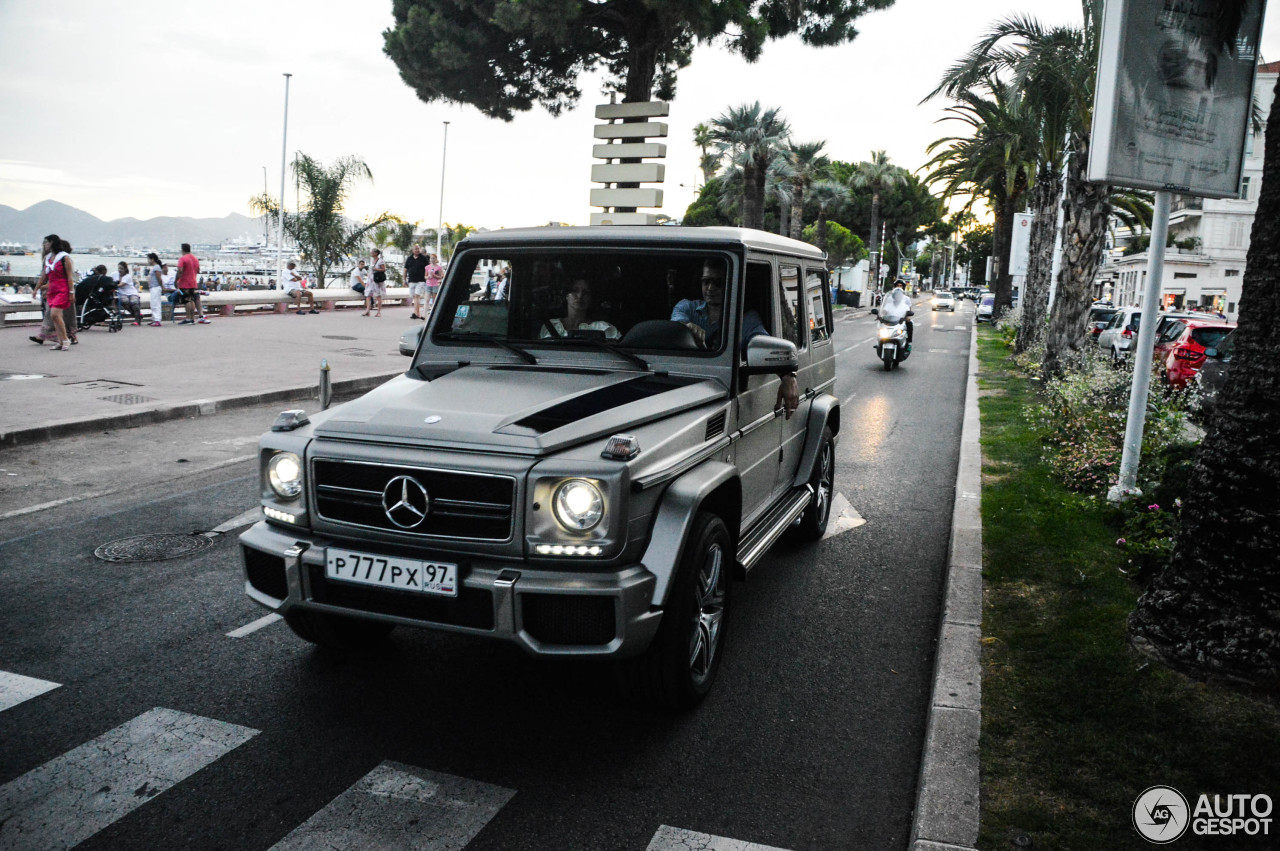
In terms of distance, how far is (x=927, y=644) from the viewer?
196 inches

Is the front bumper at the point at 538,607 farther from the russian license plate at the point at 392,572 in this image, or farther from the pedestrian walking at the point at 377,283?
the pedestrian walking at the point at 377,283

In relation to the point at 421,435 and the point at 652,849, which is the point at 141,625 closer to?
the point at 421,435

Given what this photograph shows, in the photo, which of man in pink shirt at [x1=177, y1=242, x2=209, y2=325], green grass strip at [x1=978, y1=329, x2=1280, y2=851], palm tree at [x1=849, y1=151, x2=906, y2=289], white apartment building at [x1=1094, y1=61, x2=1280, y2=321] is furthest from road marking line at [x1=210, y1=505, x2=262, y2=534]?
white apartment building at [x1=1094, y1=61, x2=1280, y2=321]

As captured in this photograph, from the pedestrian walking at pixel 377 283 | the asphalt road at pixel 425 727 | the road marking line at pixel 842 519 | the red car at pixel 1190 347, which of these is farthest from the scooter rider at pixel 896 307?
the pedestrian walking at pixel 377 283

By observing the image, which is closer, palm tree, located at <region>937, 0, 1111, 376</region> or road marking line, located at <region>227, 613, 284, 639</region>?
road marking line, located at <region>227, 613, 284, 639</region>

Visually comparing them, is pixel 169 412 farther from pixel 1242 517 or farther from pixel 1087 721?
pixel 1242 517

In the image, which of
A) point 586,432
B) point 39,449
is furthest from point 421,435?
point 39,449

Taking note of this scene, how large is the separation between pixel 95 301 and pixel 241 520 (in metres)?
15.3

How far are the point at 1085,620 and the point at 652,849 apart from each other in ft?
9.46

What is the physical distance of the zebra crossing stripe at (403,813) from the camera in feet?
10.00

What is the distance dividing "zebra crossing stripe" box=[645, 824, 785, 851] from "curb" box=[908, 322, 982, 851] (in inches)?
21.7

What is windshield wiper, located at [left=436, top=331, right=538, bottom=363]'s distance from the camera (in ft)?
15.3

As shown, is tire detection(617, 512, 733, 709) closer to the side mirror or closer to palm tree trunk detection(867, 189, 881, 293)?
the side mirror

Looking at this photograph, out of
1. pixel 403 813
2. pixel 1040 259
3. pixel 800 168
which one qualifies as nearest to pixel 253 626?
pixel 403 813
